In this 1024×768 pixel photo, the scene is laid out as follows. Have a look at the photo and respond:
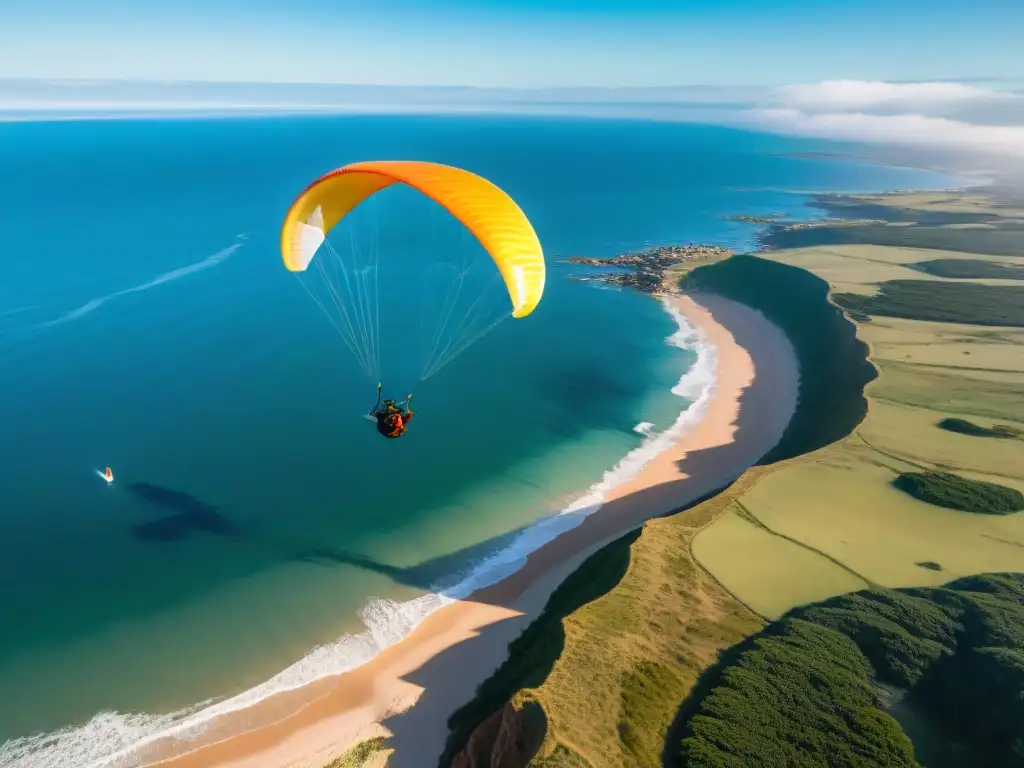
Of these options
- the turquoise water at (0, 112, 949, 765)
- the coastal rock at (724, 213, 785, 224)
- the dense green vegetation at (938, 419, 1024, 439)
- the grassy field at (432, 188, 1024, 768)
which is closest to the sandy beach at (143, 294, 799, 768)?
the grassy field at (432, 188, 1024, 768)

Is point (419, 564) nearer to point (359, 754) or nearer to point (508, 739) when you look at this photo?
point (359, 754)

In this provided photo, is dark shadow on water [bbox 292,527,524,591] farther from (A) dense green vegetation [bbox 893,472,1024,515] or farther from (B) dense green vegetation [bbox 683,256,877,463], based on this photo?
(A) dense green vegetation [bbox 893,472,1024,515]

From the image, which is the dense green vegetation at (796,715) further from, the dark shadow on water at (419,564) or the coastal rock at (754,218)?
the coastal rock at (754,218)

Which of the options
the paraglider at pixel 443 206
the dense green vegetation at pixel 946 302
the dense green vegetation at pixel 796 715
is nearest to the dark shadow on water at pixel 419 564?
the paraglider at pixel 443 206

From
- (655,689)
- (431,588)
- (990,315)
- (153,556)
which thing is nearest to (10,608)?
(153,556)

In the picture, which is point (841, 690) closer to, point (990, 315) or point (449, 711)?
point (449, 711)

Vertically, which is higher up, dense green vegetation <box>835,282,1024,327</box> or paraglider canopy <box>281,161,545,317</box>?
paraglider canopy <box>281,161,545,317</box>
